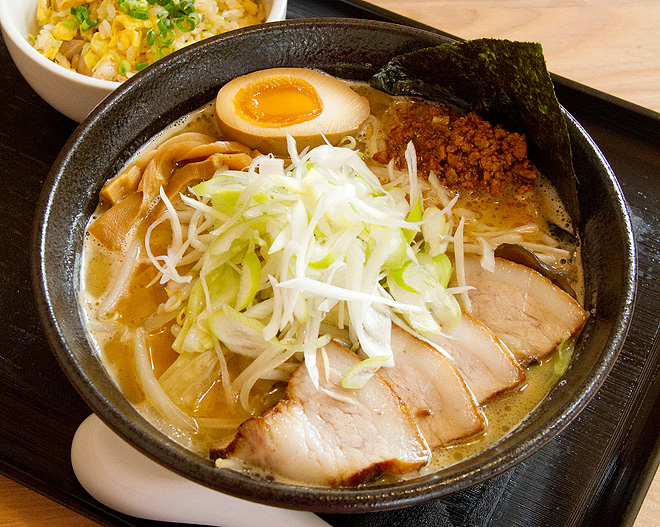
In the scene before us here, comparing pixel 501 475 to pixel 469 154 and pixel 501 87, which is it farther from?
pixel 501 87

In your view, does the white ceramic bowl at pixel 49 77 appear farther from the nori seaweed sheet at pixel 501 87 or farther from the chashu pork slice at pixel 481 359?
the chashu pork slice at pixel 481 359

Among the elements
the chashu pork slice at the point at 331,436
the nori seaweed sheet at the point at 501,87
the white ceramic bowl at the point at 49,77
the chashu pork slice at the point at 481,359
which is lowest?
the chashu pork slice at the point at 331,436

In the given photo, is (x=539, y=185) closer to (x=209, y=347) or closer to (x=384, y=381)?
(x=384, y=381)

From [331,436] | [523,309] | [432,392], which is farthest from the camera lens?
[523,309]

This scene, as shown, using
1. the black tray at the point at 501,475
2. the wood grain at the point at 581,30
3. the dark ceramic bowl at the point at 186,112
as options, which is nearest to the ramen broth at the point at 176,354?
the dark ceramic bowl at the point at 186,112

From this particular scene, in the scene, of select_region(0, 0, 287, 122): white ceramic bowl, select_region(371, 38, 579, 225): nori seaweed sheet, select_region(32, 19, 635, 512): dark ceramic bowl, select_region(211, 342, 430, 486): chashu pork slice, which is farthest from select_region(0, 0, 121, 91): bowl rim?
select_region(211, 342, 430, 486): chashu pork slice

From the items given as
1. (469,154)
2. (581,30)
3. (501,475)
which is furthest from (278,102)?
(581,30)
